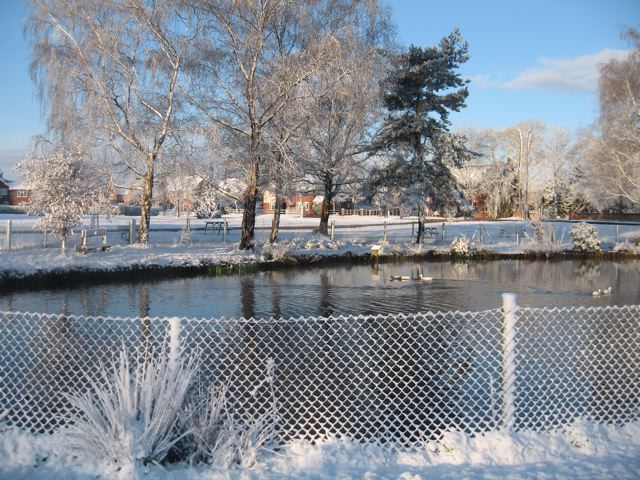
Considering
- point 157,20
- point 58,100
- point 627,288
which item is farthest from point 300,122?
point 627,288

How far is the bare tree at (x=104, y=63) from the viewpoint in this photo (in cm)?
2017

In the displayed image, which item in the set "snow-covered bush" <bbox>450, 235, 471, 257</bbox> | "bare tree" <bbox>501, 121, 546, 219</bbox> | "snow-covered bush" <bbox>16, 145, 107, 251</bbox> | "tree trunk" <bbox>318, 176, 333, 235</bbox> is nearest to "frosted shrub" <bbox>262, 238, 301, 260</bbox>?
"tree trunk" <bbox>318, 176, 333, 235</bbox>

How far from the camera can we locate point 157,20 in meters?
20.5

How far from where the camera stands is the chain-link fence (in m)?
5.40

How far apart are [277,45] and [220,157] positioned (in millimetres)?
5352

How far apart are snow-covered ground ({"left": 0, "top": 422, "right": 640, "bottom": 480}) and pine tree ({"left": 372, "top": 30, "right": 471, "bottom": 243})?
22.4 meters

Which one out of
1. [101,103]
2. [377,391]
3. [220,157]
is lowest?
[377,391]

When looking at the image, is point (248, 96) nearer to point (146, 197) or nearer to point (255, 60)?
point (255, 60)

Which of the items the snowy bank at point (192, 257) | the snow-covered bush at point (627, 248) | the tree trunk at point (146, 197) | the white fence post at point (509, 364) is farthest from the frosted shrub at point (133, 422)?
the snow-covered bush at point (627, 248)

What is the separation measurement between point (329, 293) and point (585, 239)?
57.5 feet

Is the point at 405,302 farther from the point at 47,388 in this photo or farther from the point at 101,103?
the point at 101,103

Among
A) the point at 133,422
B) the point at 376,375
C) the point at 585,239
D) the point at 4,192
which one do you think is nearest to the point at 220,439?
the point at 133,422

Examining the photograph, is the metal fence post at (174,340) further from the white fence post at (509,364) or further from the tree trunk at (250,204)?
the tree trunk at (250,204)

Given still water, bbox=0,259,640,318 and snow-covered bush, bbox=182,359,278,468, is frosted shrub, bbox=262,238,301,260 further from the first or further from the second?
snow-covered bush, bbox=182,359,278,468
